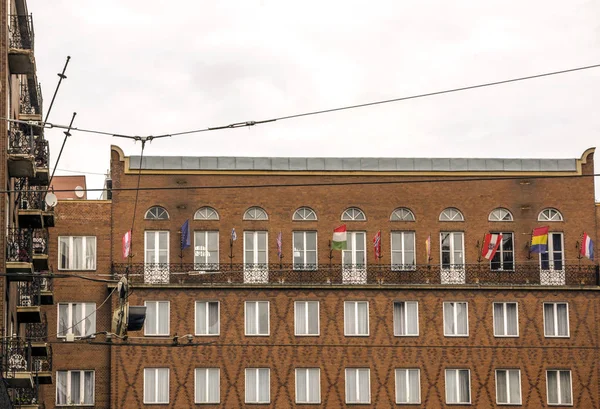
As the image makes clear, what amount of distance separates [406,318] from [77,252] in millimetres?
16107

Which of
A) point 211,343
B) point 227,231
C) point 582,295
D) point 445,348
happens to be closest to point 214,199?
point 227,231

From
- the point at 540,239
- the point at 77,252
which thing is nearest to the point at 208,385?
the point at 77,252

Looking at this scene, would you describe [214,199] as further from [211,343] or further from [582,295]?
[582,295]

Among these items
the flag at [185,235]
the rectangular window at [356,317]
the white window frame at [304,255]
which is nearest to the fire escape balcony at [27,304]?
the flag at [185,235]

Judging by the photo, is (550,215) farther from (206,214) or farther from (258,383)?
(206,214)

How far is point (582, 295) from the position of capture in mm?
73000

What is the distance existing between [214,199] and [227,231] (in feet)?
5.53

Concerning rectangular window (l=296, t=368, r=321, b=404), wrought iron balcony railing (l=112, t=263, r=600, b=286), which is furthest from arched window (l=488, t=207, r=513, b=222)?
rectangular window (l=296, t=368, r=321, b=404)

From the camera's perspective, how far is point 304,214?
74.2 m

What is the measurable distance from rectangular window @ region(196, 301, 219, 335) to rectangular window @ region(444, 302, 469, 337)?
36.2 ft

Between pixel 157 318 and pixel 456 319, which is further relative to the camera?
pixel 456 319

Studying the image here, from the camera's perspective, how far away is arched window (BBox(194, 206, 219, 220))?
7369 centimetres

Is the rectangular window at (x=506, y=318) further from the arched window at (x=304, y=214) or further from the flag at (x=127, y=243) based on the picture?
the flag at (x=127, y=243)

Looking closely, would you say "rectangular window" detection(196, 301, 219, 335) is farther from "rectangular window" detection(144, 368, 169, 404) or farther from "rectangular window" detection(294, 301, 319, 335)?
"rectangular window" detection(294, 301, 319, 335)
